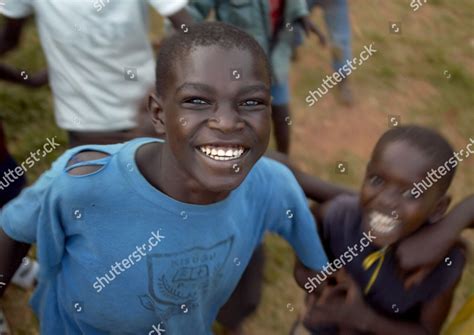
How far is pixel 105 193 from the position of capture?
1431mm

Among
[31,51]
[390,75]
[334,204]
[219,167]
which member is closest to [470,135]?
[390,75]

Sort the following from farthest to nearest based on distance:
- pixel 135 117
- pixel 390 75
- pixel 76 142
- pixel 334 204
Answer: pixel 390 75, pixel 76 142, pixel 135 117, pixel 334 204

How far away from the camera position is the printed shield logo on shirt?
4.98 feet

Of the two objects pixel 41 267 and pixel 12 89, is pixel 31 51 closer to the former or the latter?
pixel 12 89

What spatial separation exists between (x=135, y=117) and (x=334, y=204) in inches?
30.2

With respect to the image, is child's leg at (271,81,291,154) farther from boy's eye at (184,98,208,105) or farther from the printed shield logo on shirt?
boy's eye at (184,98,208,105)

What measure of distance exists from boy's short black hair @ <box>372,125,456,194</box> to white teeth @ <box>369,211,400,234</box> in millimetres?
164

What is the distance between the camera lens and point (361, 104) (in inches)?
169

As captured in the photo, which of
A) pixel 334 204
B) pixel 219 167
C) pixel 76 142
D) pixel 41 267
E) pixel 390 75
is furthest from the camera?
pixel 390 75

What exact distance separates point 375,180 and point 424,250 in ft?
0.78

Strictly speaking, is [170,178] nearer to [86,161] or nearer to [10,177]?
[86,161]

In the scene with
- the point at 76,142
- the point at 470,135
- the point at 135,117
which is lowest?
the point at 470,135

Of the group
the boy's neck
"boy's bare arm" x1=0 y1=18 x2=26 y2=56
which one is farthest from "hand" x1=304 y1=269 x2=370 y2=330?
"boy's bare arm" x1=0 y1=18 x2=26 y2=56

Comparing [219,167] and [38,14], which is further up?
[219,167]
